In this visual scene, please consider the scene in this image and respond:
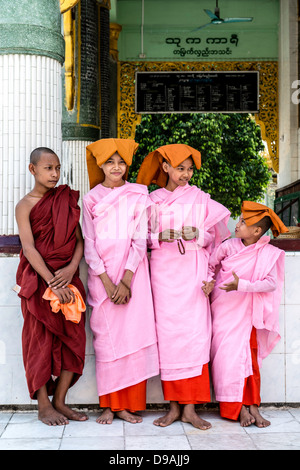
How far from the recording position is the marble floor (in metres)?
3.22

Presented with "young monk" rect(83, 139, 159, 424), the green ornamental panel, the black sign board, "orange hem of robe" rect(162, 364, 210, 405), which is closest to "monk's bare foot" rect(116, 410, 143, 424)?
"young monk" rect(83, 139, 159, 424)

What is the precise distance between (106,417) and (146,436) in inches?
14.9

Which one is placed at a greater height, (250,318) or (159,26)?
(159,26)

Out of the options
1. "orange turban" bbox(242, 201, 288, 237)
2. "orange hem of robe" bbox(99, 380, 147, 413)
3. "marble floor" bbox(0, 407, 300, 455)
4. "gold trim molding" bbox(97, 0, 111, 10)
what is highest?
"gold trim molding" bbox(97, 0, 111, 10)

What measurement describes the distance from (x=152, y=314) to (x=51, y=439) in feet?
3.08

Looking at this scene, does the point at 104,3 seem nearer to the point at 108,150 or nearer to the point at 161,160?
the point at 161,160

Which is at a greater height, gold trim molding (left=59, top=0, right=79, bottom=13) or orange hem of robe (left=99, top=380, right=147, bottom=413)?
gold trim molding (left=59, top=0, right=79, bottom=13)

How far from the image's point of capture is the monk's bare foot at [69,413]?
3.71m

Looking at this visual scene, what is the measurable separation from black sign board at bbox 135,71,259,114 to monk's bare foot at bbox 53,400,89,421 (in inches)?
303

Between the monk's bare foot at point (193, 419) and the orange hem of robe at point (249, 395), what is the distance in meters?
0.18

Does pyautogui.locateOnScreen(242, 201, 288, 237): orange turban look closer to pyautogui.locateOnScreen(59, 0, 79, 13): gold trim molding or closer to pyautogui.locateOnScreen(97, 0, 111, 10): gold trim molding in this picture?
pyautogui.locateOnScreen(59, 0, 79, 13): gold trim molding
